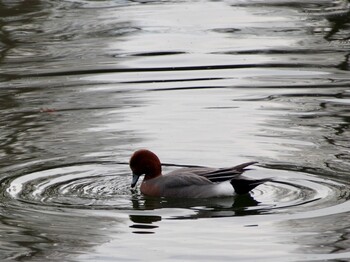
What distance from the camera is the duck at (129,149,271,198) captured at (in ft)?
31.3

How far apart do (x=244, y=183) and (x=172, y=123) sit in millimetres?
2250

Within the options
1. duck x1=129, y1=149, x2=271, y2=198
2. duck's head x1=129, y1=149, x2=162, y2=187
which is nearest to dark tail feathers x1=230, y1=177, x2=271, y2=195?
duck x1=129, y1=149, x2=271, y2=198

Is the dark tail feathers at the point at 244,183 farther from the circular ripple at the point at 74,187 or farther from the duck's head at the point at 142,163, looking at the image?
the circular ripple at the point at 74,187

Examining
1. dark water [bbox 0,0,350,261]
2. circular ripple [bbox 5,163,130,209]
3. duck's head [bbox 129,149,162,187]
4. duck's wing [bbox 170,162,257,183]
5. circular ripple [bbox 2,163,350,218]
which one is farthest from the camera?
duck's head [bbox 129,149,162,187]

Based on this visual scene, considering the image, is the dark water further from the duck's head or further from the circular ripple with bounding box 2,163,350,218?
the duck's head

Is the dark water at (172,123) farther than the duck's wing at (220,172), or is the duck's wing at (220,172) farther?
the duck's wing at (220,172)

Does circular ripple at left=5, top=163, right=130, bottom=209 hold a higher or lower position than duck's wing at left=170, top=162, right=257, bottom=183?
lower

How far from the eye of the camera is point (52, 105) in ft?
41.5

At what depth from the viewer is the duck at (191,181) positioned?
954 cm

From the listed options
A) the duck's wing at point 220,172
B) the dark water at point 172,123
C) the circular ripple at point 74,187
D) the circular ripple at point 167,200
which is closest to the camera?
the dark water at point 172,123

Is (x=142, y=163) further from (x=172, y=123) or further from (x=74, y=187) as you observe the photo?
(x=172, y=123)

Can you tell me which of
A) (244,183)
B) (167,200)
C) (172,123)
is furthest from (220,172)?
(172,123)

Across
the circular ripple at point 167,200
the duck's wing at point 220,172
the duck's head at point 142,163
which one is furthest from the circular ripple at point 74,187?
the duck's wing at point 220,172

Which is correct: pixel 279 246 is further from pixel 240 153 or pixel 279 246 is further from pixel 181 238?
pixel 240 153
